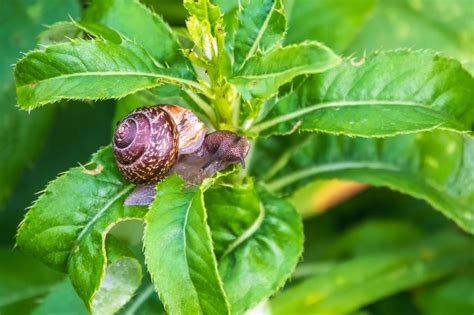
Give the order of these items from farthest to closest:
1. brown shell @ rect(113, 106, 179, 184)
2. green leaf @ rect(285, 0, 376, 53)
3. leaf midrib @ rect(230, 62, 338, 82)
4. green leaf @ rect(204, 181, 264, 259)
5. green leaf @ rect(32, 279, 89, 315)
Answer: green leaf @ rect(285, 0, 376, 53), green leaf @ rect(32, 279, 89, 315), green leaf @ rect(204, 181, 264, 259), brown shell @ rect(113, 106, 179, 184), leaf midrib @ rect(230, 62, 338, 82)

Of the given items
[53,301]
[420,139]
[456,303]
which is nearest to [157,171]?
[53,301]

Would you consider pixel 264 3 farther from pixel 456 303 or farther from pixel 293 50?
pixel 456 303

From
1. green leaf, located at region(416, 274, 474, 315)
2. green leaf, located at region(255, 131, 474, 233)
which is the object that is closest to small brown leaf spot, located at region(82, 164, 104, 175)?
green leaf, located at region(255, 131, 474, 233)

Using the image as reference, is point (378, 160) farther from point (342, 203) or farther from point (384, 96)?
point (342, 203)

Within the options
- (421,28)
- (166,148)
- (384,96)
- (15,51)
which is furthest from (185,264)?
(421,28)

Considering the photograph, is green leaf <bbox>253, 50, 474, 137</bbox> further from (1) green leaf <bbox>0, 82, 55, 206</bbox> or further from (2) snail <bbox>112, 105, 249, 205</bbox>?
(1) green leaf <bbox>0, 82, 55, 206</bbox>
